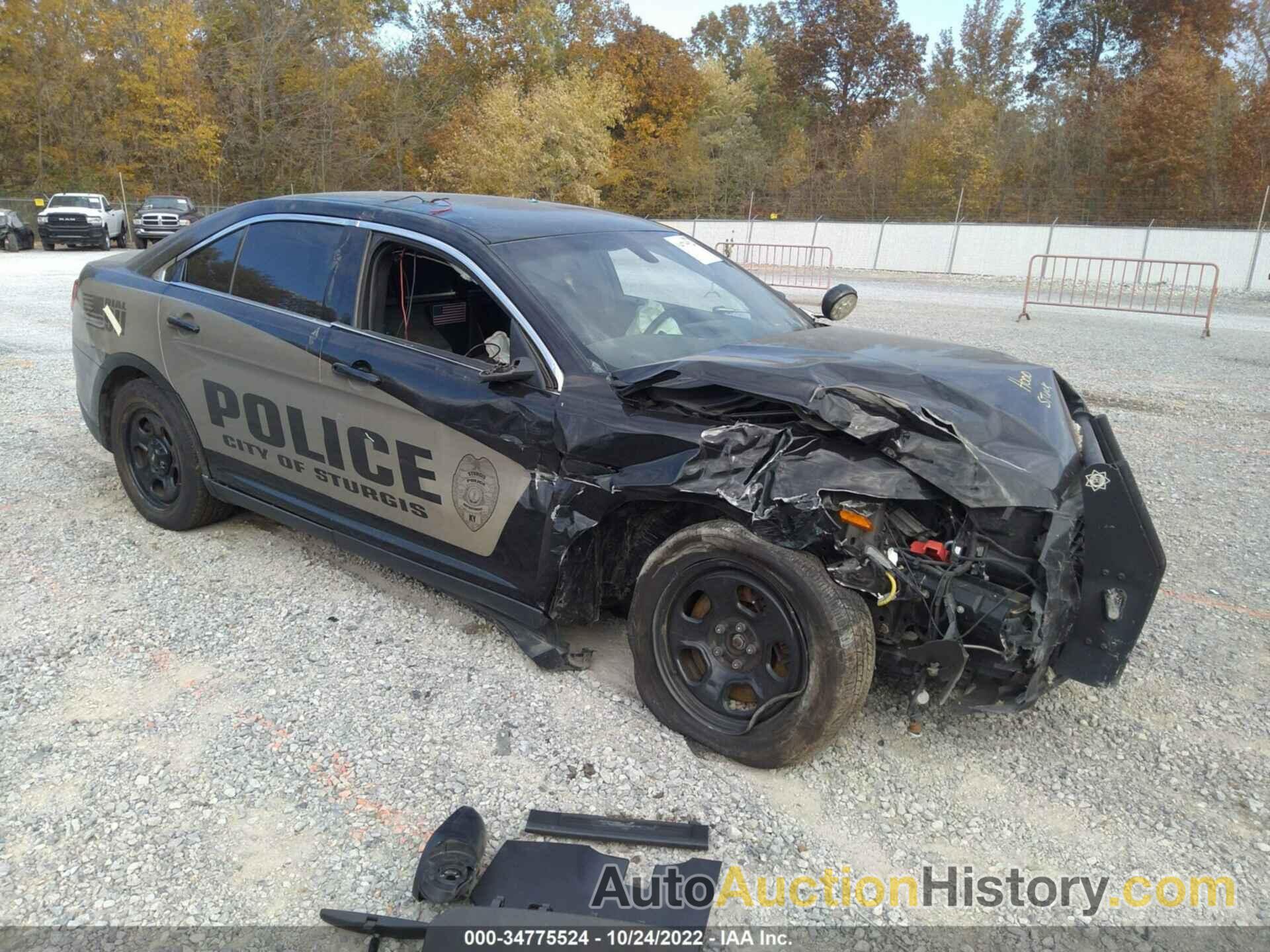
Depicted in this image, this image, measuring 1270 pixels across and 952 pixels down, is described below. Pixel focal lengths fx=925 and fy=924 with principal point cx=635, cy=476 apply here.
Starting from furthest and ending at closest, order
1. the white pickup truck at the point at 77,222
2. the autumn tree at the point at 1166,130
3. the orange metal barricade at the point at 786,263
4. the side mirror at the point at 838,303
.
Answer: the autumn tree at the point at 1166,130
the white pickup truck at the point at 77,222
the orange metal barricade at the point at 786,263
the side mirror at the point at 838,303

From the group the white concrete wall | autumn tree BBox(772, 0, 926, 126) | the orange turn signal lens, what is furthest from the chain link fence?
the orange turn signal lens

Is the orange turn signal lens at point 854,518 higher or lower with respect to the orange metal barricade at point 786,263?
lower

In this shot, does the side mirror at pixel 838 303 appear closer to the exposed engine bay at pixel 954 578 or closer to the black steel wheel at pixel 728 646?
the exposed engine bay at pixel 954 578

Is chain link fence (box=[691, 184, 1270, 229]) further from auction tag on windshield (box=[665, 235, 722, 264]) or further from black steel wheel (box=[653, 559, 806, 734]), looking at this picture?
black steel wheel (box=[653, 559, 806, 734])

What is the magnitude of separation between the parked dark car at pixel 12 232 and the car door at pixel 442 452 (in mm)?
31334

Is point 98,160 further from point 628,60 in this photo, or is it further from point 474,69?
point 628,60

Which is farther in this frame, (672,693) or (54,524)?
(54,524)

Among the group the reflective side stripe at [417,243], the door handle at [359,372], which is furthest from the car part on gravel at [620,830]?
the door handle at [359,372]

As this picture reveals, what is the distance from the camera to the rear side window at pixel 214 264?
4539mm

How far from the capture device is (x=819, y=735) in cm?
296

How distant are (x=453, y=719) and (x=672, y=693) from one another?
0.82 metres

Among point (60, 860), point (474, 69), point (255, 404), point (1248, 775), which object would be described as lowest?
point (60, 860)

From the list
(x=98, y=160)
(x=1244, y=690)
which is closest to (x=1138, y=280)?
(x=1244, y=690)

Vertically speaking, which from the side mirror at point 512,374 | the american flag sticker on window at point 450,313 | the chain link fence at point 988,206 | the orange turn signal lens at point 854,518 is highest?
the chain link fence at point 988,206
